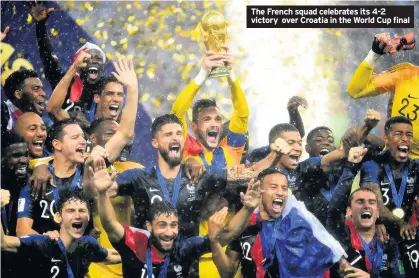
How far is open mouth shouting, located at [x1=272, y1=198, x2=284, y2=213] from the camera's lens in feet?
15.2

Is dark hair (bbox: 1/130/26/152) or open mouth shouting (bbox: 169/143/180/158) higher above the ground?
dark hair (bbox: 1/130/26/152)

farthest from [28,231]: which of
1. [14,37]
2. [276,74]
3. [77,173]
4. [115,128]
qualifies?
[276,74]

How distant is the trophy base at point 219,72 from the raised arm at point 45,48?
3.06 ft

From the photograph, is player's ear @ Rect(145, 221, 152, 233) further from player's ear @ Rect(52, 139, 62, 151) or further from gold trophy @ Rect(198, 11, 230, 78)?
gold trophy @ Rect(198, 11, 230, 78)

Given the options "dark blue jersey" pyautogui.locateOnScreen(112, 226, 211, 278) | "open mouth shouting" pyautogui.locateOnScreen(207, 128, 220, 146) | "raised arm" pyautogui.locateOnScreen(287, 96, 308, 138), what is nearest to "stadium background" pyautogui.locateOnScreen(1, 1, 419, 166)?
"raised arm" pyautogui.locateOnScreen(287, 96, 308, 138)

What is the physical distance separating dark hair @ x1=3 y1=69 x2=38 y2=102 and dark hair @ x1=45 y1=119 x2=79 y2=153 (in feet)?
1.09

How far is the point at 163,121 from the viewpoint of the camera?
4617 millimetres

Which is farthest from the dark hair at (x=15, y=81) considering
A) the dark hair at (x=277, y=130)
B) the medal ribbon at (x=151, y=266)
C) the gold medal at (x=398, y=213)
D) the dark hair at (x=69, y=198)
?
the gold medal at (x=398, y=213)

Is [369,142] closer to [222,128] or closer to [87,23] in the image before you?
[222,128]

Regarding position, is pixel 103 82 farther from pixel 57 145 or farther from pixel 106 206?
pixel 106 206

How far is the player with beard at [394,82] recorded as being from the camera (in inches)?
187

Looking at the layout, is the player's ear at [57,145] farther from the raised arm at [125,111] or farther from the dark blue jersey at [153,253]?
the dark blue jersey at [153,253]

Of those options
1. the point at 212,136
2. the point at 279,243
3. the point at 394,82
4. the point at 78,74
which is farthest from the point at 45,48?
the point at 394,82

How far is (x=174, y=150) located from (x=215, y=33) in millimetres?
769
